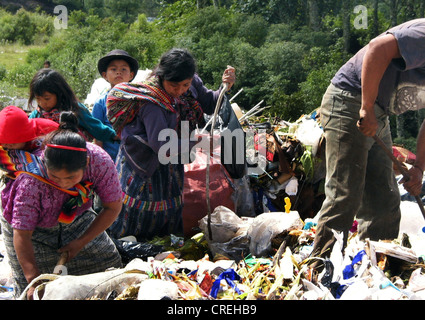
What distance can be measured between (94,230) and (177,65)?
1.06 m

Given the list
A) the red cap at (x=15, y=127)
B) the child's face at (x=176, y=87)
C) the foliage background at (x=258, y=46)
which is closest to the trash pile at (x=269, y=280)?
the red cap at (x=15, y=127)

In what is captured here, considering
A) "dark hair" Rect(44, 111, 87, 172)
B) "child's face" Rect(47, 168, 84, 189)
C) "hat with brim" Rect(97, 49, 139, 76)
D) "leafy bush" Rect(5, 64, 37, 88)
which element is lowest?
"child's face" Rect(47, 168, 84, 189)

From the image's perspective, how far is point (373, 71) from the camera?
2471mm

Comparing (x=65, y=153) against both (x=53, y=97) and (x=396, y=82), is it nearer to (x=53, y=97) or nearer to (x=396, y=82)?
(x=53, y=97)

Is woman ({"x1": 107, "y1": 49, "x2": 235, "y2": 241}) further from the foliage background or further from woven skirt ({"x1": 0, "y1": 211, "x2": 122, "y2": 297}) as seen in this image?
the foliage background

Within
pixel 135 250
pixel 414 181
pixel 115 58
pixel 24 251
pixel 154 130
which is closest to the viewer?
pixel 24 251

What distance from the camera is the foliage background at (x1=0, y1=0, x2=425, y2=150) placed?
25.8 ft

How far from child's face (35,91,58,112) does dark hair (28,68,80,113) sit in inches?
0.7

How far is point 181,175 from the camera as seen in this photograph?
3.34 m

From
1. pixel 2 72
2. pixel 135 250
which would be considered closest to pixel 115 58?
pixel 135 250

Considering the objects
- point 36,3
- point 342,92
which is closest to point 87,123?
point 342,92

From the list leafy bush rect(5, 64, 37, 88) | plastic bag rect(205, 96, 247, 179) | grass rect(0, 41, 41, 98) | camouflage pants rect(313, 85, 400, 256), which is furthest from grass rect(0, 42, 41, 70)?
camouflage pants rect(313, 85, 400, 256)

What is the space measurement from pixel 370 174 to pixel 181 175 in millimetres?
1217
